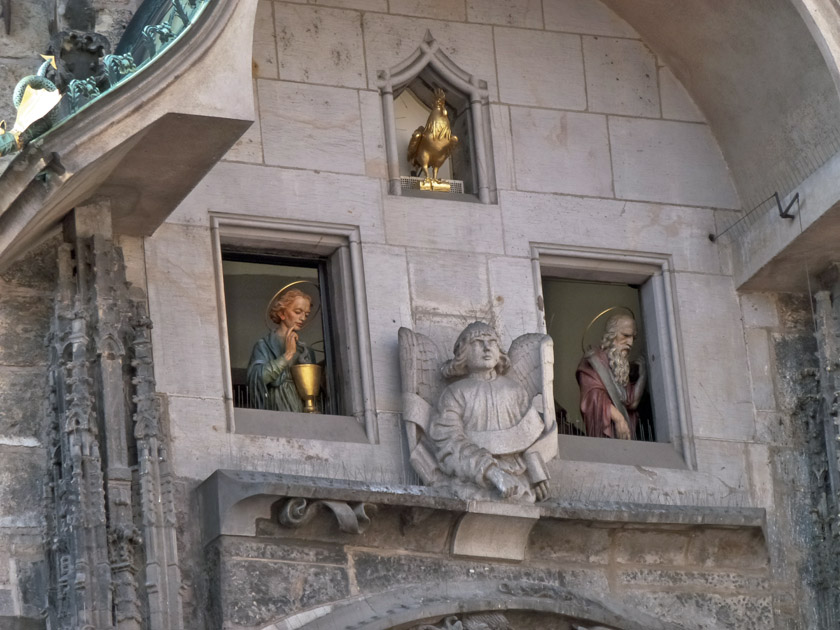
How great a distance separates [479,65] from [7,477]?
3455 mm

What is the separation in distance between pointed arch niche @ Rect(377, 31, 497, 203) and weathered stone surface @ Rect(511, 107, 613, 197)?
18 cm

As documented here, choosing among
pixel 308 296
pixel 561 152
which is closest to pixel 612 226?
pixel 561 152

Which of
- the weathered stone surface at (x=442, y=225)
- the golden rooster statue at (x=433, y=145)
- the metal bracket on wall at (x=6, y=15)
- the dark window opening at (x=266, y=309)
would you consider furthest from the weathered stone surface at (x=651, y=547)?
the metal bracket on wall at (x=6, y=15)

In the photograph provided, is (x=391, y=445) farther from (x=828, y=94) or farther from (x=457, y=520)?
(x=828, y=94)

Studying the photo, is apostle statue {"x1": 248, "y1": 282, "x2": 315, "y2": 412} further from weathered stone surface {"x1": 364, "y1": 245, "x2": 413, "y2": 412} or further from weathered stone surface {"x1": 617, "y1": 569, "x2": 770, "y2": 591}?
weathered stone surface {"x1": 617, "y1": 569, "x2": 770, "y2": 591}

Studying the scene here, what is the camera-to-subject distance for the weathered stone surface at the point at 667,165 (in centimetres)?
1603

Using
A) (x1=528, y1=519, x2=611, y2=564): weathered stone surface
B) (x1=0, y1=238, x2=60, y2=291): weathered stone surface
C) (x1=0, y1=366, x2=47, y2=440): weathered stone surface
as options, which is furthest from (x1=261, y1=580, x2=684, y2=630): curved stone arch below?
(x1=0, y1=238, x2=60, y2=291): weathered stone surface

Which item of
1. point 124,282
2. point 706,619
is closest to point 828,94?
point 706,619

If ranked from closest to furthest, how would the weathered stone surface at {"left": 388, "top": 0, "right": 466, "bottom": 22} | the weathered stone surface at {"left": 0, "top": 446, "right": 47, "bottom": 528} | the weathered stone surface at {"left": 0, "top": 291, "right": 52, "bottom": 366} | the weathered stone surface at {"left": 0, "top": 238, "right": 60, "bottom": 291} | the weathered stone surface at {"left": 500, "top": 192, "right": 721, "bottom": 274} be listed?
the weathered stone surface at {"left": 0, "top": 446, "right": 47, "bottom": 528}, the weathered stone surface at {"left": 0, "top": 291, "right": 52, "bottom": 366}, the weathered stone surface at {"left": 0, "top": 238, "right": 60, "bottom": 291}, the weathered stone surface at {"left": 500, "top": 192, "right": 721, "bottom": 274}, the weathered stone surface at {"left": 388, "top": 0, "right": 466, "bottom": 22}

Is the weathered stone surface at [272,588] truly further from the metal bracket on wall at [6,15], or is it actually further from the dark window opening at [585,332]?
the metal bracket on wall at [6,15]

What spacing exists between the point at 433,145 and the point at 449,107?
0.35 metres

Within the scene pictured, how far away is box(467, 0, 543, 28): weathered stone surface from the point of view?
1612 cm

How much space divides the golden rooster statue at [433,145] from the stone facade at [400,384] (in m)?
0.19

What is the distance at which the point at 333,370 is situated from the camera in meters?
15.2
